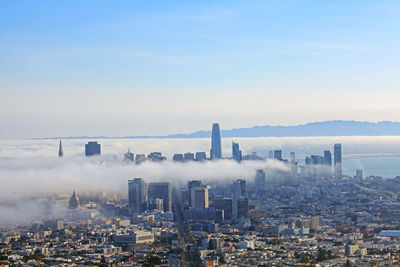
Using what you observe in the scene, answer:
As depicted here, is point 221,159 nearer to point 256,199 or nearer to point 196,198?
point 256,199

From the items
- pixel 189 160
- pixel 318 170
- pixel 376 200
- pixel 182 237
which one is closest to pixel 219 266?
pixel 182 237

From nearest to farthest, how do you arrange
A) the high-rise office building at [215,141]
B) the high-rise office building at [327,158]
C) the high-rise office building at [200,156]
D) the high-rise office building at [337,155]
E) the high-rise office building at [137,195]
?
the high-rise office building at [137,195], the high-rise office building at [200,156], the high-rise office building at [215,141], the high-rise office building at [327,158], the high-rise office building at [337,155]

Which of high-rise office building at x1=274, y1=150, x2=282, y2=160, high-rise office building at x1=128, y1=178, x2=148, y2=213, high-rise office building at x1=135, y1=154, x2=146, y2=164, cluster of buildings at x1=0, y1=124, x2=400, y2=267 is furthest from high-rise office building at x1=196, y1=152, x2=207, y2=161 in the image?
high-rise office building at x1=128, y1=178, x2=148, y2=213

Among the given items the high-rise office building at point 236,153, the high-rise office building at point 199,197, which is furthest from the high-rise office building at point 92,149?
the high-rise office building at point 236,153

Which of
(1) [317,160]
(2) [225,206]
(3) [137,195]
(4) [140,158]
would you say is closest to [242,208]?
(2) [225,206]

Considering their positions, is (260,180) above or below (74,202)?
above

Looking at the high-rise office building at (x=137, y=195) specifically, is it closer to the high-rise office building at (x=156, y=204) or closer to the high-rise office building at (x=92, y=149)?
the high-rise office building at (x=156, y=204)

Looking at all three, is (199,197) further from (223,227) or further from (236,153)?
(236,153)
